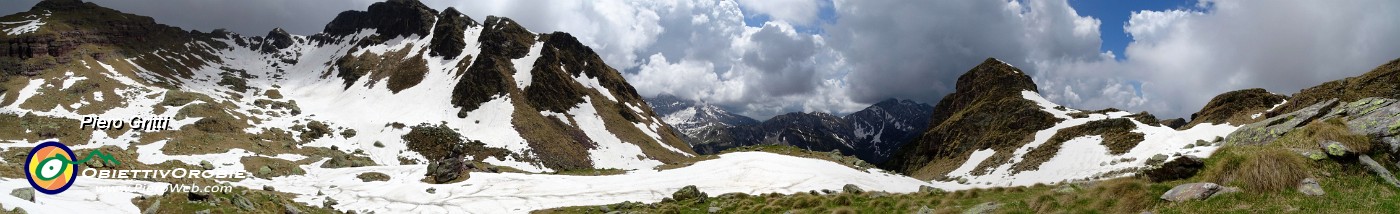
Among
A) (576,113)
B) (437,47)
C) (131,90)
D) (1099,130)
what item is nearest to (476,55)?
(437,47)

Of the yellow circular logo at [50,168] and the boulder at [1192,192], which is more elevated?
the yellow circular logo at [50,168]

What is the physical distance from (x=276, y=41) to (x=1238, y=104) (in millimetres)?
233271

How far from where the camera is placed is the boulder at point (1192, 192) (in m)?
12.3

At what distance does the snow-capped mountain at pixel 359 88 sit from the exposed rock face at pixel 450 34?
17.1 inches

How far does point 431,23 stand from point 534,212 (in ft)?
486

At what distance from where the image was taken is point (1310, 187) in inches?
462

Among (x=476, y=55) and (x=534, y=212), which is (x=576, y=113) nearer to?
(x=476, y=55)

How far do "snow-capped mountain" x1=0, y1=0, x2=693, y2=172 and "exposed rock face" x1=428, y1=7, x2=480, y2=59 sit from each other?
435mm

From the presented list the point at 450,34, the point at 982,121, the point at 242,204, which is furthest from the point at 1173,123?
the point at 450,34

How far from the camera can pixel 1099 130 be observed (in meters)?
71.0

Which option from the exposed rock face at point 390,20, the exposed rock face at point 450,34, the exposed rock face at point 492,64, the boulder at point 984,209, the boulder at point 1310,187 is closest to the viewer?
the boulder at point 1310,187

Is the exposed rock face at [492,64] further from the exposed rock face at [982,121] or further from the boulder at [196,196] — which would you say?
the boulder at [196,196]

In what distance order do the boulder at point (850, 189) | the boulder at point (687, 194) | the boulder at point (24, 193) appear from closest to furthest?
the boulder at point (24, 193)
the boulder at point (850, 189)
the boulder at point (687, 194)

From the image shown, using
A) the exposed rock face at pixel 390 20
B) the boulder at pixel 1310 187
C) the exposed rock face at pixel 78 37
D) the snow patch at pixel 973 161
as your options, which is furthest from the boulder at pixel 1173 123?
the exposed rock face at pixel 78 37
